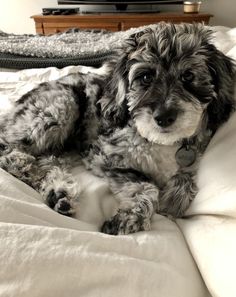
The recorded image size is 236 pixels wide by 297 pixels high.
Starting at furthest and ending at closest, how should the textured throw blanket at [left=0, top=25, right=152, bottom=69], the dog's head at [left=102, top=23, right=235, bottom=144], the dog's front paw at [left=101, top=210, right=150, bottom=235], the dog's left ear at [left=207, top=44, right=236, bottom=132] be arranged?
the textured throw blanket at [left=0, top=25, right=152, bottom=69], the dog's left ear at [left=207, top=44, right=236, bottom=132], the dog's head at [left=102, top=23, right=235, bottom=144], the dog's front paw at [left=101, top=210, right=150, bottom=235]

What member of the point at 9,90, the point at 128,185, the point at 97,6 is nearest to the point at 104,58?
the point at 9,90

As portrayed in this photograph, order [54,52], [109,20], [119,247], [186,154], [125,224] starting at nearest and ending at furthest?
[119,247] → [125,224] → [186,154] → [54,52] → [109,20]

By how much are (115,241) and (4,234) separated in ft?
0.87

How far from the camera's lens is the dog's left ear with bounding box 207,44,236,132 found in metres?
1.40

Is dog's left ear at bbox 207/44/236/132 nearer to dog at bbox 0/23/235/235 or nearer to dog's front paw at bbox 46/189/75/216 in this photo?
dog at bbox 0/23/235/235

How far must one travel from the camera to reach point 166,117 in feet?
4.17

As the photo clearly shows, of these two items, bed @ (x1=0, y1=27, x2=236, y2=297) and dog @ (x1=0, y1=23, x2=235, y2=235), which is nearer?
bed @ (x1=0, y1=27, x2=236, y2=297)

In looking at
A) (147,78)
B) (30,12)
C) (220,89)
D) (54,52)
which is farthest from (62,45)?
(30,12)

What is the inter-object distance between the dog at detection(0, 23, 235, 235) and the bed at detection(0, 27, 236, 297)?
6 centimetres

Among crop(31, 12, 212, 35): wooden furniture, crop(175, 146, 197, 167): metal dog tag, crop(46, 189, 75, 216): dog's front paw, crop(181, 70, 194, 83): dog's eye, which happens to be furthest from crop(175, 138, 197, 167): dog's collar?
crop(31, 12, 212, 35): wooden furniture

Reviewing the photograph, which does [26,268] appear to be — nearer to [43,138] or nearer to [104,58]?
[43,138]

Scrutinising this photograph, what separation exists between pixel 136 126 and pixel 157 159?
15 centimetres

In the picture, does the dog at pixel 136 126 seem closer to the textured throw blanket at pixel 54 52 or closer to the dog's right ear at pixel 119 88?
the dog's right ear at pixel 119 88

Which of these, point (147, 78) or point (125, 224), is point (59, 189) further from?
point (147, 78)
